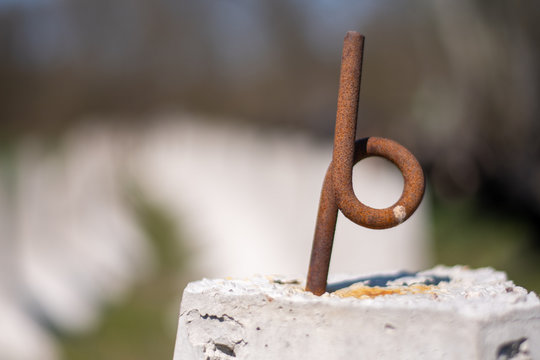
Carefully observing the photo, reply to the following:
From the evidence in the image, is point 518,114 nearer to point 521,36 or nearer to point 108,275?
→ point 521,36

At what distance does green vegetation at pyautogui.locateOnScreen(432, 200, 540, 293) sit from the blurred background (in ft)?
0.20

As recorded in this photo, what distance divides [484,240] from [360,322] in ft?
35.0

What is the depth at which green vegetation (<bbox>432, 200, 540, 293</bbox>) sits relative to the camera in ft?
28.6

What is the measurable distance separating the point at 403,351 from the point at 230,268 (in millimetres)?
7500

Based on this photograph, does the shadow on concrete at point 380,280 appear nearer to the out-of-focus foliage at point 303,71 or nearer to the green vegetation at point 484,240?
the green vegetation at point 484,240

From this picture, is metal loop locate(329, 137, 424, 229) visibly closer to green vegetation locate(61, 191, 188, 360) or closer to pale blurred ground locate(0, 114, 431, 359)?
green vegetation locate(61, 191, 188, 360)

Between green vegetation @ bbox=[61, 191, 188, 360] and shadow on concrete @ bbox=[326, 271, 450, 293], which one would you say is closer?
shadow on concrete @ bbox=[326, 271, 450, 293]

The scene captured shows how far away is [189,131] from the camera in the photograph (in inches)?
429

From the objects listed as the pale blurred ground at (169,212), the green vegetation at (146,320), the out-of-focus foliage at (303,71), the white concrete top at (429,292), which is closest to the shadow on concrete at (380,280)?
the white concrete top at (429,292)

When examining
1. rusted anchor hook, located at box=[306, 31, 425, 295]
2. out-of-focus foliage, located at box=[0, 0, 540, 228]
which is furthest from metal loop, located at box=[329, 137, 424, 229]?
out-of-focus foliage, located at box=[0, 0, 540, 228]

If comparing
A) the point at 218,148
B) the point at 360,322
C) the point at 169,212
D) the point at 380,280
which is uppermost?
the point at 218,148

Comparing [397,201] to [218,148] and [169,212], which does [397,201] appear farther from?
[169,212]

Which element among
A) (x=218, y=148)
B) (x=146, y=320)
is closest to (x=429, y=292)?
(x=146, y=320)

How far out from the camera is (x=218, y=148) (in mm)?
10430
